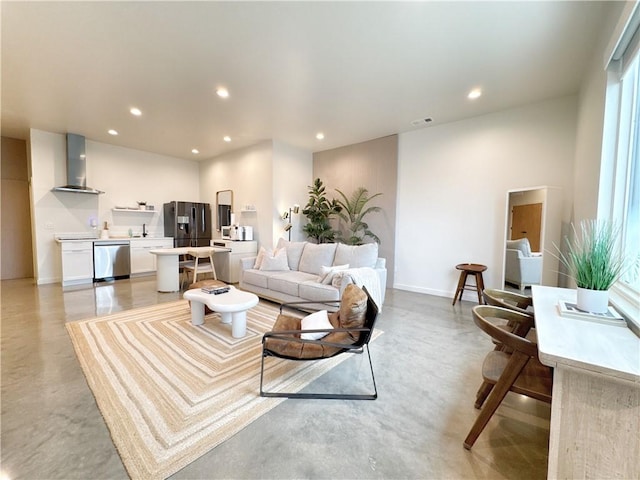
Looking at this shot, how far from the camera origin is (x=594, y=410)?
976 mm

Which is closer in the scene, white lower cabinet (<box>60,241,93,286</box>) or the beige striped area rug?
the beige striped area rug

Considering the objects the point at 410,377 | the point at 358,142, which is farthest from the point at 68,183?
the point at 410,377

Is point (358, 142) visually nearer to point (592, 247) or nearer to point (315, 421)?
point (592, 247)

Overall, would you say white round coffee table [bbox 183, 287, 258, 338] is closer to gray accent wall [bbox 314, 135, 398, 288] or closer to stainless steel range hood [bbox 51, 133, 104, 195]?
gray accent wall [bbox 314, 135, 398, 288]

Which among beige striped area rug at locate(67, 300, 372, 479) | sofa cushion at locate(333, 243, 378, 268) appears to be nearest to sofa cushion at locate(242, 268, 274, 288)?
beige striped area rug at locate(67, 300, 372, 479)

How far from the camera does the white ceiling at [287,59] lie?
Answer: 89.7 inches

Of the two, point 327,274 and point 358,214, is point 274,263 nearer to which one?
point 327,274

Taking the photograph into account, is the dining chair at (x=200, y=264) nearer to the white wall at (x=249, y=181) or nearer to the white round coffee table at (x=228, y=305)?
the white wall at (x=249, y=181)

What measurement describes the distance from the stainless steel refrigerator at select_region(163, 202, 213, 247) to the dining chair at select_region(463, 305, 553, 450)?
7.06 meters

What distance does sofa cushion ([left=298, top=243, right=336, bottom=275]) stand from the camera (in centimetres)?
425

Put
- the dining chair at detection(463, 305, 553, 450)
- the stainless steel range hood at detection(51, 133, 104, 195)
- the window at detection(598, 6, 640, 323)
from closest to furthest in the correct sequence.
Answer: the dining chair at detection(463, 305, 553, 450)
the window at detection(598, 6, 640, 323)
the stainless steel range hood at detection(51, 133, 104, 195)

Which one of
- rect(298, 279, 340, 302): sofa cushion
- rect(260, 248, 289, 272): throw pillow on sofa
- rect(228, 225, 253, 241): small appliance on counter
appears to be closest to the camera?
rect(298, 279, 340, 302): sofa cushion

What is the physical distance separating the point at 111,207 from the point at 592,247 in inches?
323

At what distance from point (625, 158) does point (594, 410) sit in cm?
211
